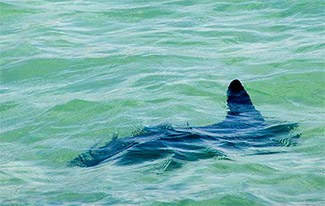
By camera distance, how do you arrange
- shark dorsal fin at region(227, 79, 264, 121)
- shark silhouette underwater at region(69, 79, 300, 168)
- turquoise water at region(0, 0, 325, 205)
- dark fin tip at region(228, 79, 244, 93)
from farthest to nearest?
dark fin tip at region(228, 79, 244, 93) < shark dorsal fin at region(227, 79, 264, 121) < shark silhouette underwater at region(69, 79, 300, 168) < turquoise water at region(0, 0, 325, 205)

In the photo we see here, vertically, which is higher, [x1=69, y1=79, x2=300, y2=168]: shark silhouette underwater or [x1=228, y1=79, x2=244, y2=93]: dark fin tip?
[x1=228, y1=79, x2=244, y2=93]: dark fin tip

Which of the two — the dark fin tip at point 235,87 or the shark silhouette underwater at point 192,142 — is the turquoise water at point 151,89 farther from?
the dark fin tip at point 235,87

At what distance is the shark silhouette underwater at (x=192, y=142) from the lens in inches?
263

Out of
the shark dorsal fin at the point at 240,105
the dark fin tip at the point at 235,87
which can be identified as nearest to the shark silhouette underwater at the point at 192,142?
the shark dorsal fin at the point at 240,105

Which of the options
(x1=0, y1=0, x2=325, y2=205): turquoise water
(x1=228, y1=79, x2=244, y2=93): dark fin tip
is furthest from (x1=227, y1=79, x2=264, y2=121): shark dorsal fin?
(x1=0, y1=0, x2=325, y2=205): turquoise water

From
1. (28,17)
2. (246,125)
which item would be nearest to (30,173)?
(246,125)

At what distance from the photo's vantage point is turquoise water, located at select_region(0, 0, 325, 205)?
5.99 metres

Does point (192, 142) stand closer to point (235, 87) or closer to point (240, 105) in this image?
point (240, 105)

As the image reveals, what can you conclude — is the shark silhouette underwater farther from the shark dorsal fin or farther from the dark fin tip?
the dark fin tip

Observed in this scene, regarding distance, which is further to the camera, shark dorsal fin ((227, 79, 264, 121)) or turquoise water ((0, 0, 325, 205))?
shark dorsal fin ((227, 79, 264, 121))

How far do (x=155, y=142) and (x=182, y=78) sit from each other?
2.82 meters

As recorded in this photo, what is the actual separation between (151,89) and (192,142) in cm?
248

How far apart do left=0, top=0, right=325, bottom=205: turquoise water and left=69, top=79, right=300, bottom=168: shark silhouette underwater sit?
6.7 inches

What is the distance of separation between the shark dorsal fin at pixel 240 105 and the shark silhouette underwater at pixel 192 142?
0.02 metres
